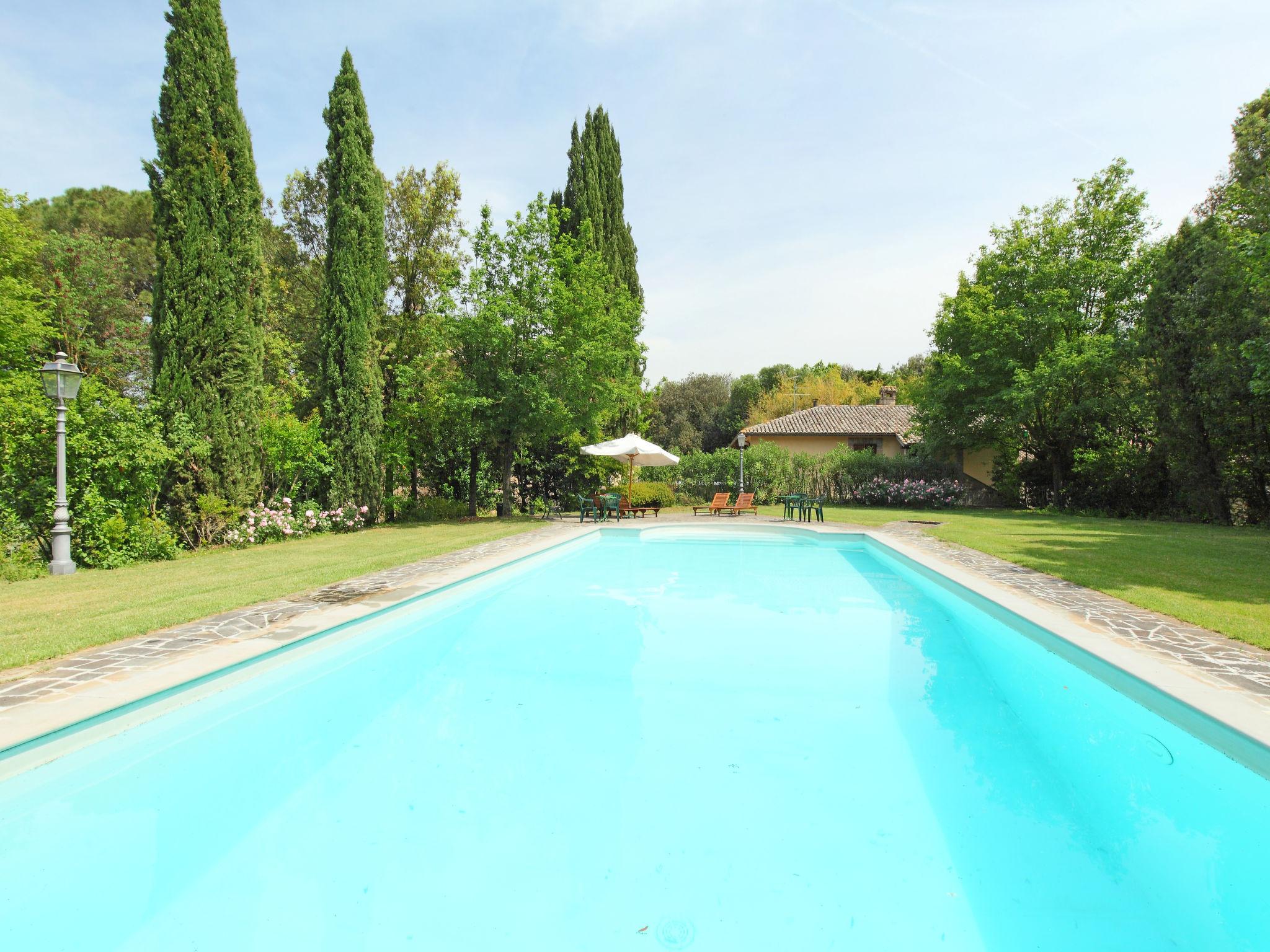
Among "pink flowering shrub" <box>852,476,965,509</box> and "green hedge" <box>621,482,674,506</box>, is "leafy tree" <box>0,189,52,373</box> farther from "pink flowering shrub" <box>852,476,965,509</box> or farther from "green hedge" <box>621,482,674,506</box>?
"pink flowering shrub" <box>852,476,965,509</box>

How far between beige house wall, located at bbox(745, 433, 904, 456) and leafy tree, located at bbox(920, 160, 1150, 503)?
904 centimetres

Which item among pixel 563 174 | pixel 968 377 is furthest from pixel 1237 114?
pixel 563 174

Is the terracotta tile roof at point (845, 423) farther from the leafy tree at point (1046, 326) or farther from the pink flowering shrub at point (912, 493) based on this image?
the pink flowering shrub at point (912, 493)

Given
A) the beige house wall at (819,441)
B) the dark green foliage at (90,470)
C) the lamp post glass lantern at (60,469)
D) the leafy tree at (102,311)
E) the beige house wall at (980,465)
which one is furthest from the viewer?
the beige house wall at (819,441)

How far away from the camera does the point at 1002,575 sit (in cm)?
753

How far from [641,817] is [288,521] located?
35.9 feet

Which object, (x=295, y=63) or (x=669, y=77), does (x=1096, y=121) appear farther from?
(x=295, y=63)

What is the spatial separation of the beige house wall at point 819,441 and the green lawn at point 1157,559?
53.4ft

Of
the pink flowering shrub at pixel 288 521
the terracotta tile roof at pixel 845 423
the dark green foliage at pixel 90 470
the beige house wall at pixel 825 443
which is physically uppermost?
the terracotta tile roof at pixel 845 423

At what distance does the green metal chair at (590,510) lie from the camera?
53.8 feet

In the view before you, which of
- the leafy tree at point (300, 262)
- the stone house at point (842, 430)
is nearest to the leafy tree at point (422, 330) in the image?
the leafy tree at point (300, 262)

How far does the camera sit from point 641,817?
308 centimetres

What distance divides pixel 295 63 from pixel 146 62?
2.88m

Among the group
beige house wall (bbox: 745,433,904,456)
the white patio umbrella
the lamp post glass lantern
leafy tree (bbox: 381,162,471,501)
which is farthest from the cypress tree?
beige house wall (bbox: 745,433,904,456)
